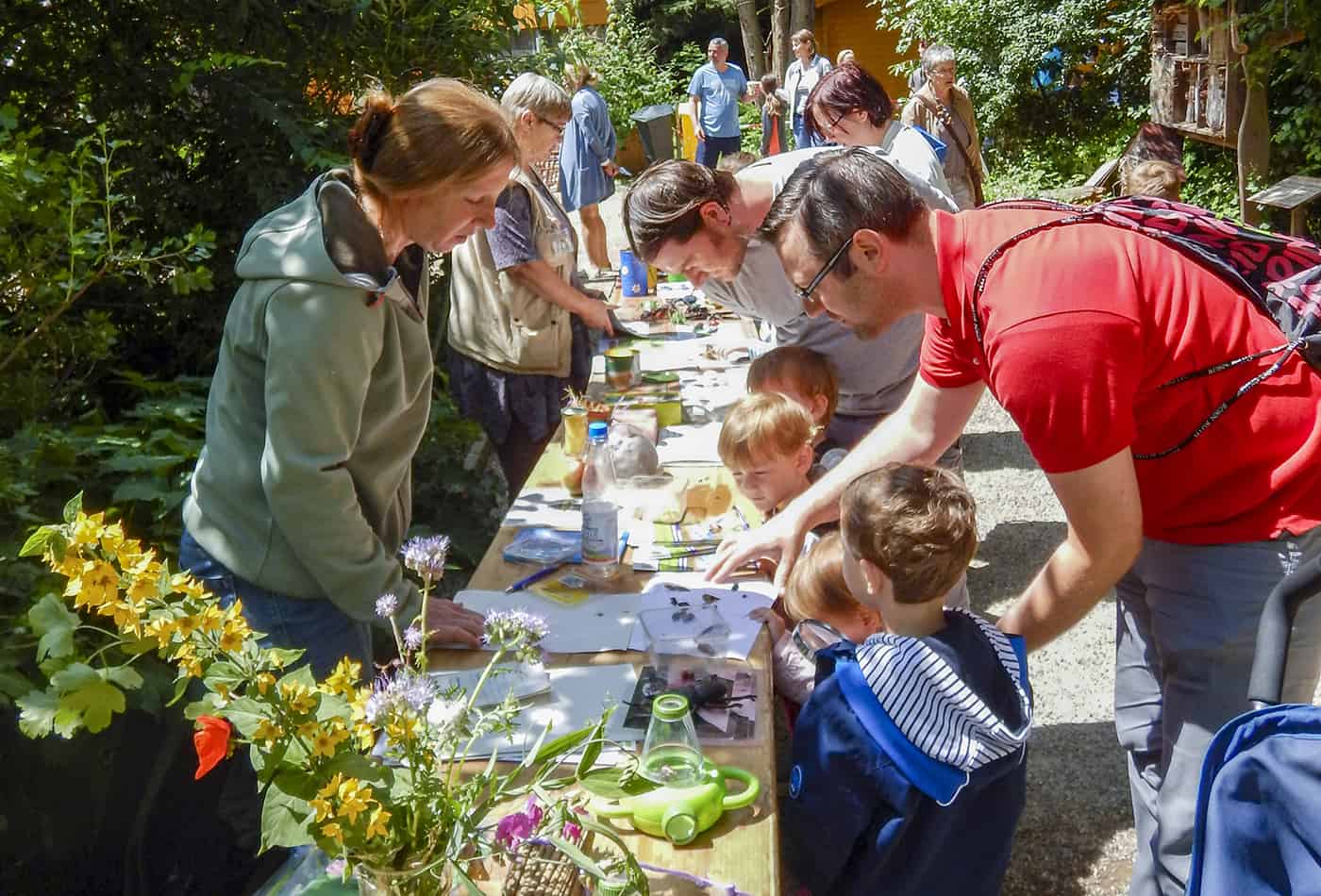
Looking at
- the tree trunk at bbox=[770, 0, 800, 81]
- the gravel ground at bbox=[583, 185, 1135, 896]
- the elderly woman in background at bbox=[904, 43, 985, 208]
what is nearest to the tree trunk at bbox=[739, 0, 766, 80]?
the tree trunk at bbox=[770, 0, 800, 81]

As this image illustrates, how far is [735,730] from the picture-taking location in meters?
1.86

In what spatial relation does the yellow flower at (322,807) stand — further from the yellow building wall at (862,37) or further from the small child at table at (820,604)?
the yellow building wall at (862,37)

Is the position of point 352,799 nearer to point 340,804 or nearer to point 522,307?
point 340,804

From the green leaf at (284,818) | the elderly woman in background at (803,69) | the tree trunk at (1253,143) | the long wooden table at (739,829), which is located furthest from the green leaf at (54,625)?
the elderly woman in background at (803,69)

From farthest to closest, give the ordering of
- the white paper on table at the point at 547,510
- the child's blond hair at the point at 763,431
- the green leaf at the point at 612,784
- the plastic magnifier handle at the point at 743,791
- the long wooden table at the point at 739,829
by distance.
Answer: the white paper on table at the point at 547,510 → the child's blond hair at the point at 763,431 → the plastic magnifier handle at the point at 743,791 → the long wooden table at the point at 739,829 → the green leaf at the point at 612,784

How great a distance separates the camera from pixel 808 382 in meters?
3.03

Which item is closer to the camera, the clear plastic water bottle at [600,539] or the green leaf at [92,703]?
the green leaf at [92,703]

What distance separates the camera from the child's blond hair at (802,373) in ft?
9.95

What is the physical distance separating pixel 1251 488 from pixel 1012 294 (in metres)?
0.51

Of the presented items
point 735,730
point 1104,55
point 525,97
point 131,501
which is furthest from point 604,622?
point 1104,55

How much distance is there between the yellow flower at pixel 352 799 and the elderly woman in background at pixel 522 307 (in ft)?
9.87

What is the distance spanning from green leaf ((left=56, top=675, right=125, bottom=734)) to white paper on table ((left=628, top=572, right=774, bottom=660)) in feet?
4.10

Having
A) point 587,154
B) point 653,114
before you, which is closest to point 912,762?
point 587,154

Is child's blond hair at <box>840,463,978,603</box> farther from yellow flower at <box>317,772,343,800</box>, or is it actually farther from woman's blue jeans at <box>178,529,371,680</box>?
yellow flower at <box>317,772,343,800</box>
